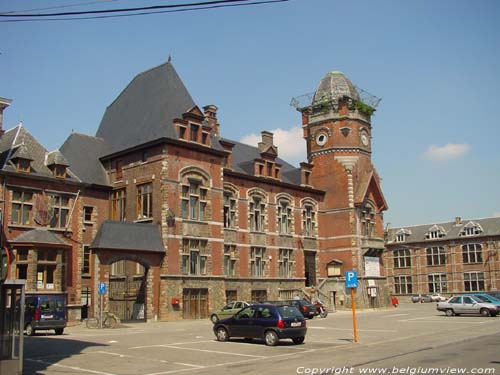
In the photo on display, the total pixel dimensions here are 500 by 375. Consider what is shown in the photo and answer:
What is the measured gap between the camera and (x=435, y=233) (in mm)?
81500

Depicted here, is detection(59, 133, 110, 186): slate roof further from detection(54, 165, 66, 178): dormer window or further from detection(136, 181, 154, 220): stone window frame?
detection(136, 181, 154, 220): stone window frame

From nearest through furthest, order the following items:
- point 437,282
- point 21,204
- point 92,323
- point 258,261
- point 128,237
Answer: point 92,323, point 21,204, point 128,237, point 258,261, point 437,282

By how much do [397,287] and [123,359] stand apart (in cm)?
7275

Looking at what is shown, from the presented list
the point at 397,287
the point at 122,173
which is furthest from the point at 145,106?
the point at 397,287

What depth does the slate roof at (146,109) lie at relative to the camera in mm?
39612

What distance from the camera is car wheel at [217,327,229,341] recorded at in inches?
857

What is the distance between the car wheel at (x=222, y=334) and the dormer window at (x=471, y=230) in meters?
62.7

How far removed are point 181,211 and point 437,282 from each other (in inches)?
2078

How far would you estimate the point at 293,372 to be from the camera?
13.5m

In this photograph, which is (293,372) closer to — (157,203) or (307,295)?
(157,203)

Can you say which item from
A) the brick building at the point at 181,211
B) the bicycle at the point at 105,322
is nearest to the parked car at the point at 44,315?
the bicycle at the point at 105,322

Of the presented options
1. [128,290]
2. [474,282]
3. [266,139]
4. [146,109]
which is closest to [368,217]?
[266,139]

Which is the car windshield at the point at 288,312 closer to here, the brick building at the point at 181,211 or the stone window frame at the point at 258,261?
the brick building at the point at 181,211

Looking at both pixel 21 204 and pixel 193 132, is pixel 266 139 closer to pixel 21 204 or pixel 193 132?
pixel 193 132
